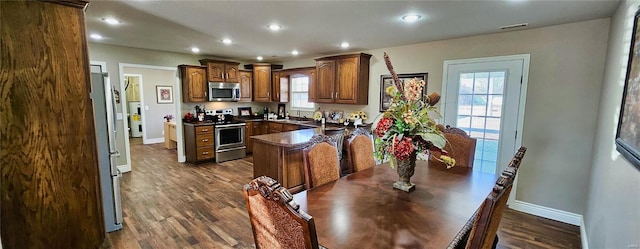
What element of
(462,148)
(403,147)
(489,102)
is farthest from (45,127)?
(489,102)

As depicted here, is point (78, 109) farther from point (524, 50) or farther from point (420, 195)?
point (524, 50)

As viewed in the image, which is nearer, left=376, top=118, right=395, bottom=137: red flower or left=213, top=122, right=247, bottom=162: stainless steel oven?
left=376, top=118, right=395, bottom=137: red flower

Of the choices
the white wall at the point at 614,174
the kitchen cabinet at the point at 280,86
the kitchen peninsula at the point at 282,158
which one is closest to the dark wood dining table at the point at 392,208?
the white wall at the point at 614,174

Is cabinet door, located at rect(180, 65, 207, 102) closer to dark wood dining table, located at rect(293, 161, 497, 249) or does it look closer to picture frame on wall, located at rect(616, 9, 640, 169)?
dark wood dining table, located at rect(293, 161, 497, 249)

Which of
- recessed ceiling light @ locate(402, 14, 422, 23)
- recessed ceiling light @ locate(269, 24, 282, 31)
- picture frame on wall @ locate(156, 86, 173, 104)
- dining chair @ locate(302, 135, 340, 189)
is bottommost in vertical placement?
dining chair @ locate(302, 135, 340, 189)

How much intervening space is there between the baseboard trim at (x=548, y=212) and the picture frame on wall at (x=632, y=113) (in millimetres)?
1934

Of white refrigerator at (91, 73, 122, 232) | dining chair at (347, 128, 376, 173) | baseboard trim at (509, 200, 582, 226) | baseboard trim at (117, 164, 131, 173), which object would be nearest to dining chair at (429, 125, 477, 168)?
→ dining chair at (347, 128, 376, 173)

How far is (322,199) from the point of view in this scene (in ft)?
5.58

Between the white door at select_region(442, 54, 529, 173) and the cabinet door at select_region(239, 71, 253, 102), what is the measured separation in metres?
4.32

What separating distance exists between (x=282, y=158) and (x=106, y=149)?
1.80 m

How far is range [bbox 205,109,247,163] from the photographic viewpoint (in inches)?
220

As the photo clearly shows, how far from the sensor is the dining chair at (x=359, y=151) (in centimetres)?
251

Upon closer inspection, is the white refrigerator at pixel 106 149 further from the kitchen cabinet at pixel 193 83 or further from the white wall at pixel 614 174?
the white wall at pixel 614 174

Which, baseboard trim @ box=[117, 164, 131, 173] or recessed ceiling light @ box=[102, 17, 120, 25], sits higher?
recessed ceiling light @ box=[102, 17, 120, 25]
